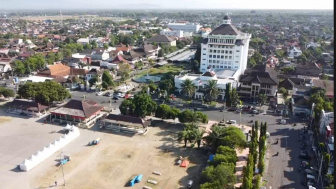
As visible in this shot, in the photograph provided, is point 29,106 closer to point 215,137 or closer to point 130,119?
point 130,119

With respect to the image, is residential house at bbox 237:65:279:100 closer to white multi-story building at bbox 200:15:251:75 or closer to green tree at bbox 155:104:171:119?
white multi-story building at bbox 200:15:251:75

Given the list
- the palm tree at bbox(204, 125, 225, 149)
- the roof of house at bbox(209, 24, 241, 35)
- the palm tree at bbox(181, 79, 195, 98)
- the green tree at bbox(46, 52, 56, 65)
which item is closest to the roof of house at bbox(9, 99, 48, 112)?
the palm tree at bbox(181, 79, 195, 98)

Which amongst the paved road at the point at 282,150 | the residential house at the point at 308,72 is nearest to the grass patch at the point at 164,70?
the paved road at the point at 282,150

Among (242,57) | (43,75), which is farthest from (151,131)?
(43,75)

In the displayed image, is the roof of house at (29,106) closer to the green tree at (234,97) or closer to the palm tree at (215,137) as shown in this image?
the palm tree at (215,137)

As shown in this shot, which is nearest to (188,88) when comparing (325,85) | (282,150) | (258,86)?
(258,86)

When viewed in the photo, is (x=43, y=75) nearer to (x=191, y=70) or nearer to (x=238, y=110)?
(x=191, y=70)
